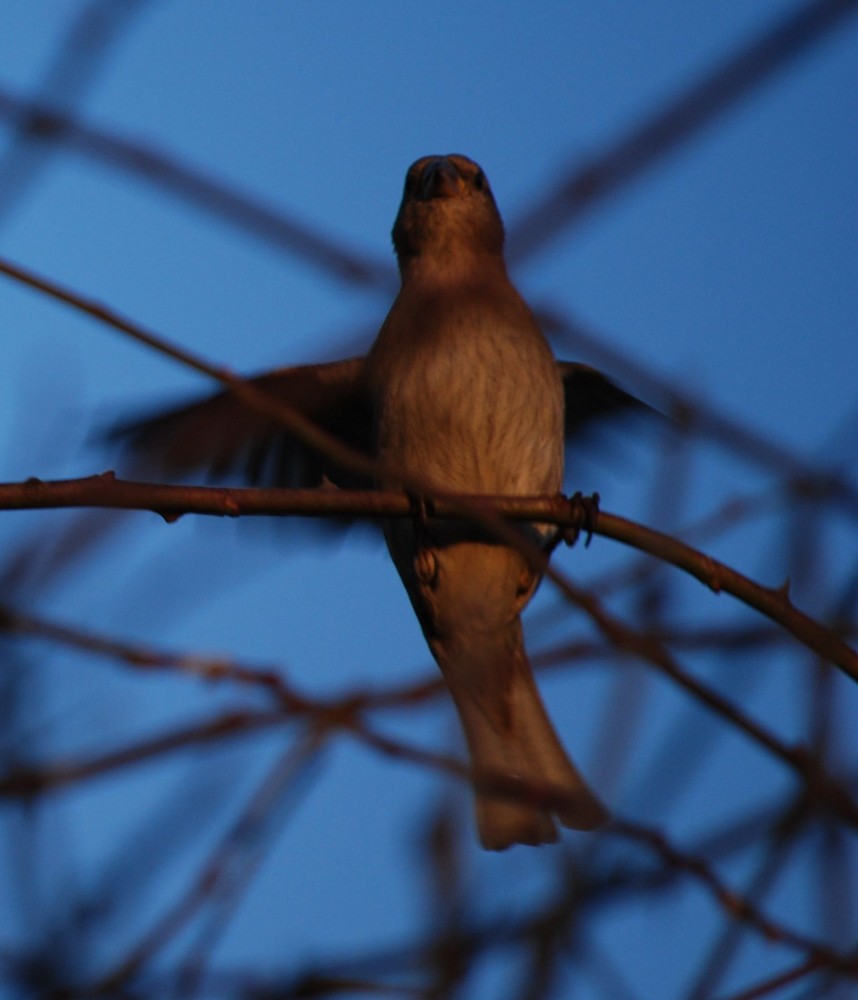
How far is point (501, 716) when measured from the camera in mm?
3664

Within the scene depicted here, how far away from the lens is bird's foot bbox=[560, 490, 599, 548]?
2.81 metres

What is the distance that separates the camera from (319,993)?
2014mm

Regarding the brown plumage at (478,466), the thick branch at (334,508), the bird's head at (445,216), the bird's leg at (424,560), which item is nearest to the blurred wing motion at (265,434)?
the brown plumage at (478,466)

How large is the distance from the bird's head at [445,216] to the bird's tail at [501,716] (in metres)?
1.12

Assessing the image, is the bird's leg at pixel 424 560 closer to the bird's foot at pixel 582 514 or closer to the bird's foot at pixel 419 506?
the bird's foot at pixel 582 514

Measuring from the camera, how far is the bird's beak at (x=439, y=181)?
14.3ft

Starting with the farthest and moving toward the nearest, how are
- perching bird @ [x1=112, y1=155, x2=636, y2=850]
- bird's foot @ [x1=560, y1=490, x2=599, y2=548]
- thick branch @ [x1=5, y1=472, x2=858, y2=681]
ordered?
perching bird @ [x1=112, y1=155, x2=636, y2=850], bird's foot @ [x1=560, y1=490, x2=599, y2=548], thick branch @ [x1=5, y1=472, x2=858, y2=681]

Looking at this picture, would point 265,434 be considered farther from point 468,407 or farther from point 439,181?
point 439,181

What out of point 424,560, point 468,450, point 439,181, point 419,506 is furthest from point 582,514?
point 439,181

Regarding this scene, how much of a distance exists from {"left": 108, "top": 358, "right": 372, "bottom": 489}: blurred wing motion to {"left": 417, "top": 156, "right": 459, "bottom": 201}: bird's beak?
642mm

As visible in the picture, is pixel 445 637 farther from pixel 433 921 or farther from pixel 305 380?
pixel 433 921

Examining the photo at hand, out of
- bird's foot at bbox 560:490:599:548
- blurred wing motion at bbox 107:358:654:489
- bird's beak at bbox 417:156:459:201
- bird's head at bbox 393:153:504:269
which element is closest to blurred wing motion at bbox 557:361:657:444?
blurred wing motion at bbox 107:358:654:489

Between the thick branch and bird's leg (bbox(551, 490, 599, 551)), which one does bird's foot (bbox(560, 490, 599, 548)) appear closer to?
bird's leg (bbox(551, 490, 599, 551))

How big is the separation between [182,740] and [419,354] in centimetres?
Result: 147
